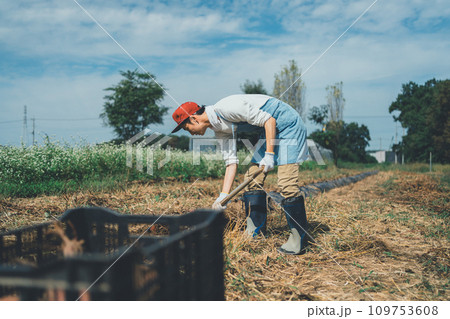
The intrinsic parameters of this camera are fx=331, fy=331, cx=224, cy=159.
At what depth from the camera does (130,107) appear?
32750 millimetres

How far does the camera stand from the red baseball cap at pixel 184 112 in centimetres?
258

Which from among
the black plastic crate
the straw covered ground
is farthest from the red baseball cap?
the black plastic crate

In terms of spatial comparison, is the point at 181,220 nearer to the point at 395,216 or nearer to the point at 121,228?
the point at 121,228

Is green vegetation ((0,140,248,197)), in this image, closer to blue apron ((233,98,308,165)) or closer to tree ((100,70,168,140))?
blue apron ((233,98,308,165))

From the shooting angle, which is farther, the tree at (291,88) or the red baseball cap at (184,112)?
the tree at (291,88)

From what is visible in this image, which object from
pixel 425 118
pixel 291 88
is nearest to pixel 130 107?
pixel 291 88

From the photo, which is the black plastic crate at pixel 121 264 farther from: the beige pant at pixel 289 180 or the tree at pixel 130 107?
the tree at pixel 130 107

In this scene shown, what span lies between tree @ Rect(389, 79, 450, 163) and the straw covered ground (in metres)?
28.8

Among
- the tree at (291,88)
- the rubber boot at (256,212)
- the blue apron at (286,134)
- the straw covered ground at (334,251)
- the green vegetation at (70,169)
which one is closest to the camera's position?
the straw covered ground at (334,251)

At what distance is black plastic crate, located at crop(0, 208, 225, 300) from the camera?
866 millimetres

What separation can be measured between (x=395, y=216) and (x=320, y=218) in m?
1.08

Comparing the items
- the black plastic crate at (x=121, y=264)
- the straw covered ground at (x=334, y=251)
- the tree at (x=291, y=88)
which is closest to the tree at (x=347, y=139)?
the tree at (x=291, y=88)

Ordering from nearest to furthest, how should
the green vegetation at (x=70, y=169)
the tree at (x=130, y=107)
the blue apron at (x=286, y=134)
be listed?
the blue apron at (x=286, y=134) < the green vegetation at (x=70, y=169) < the tree at (x=130, y=107)

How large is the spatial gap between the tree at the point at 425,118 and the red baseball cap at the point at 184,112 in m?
30.7
